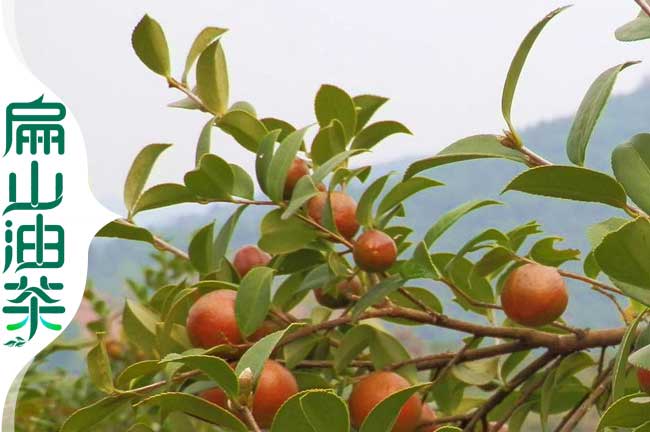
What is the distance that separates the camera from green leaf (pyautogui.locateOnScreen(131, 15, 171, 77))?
96cm

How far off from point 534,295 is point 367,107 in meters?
0.26

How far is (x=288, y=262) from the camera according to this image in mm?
952

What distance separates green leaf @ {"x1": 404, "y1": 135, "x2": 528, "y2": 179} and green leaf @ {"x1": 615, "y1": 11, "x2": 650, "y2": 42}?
0.11m

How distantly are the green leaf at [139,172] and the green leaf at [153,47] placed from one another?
0.22 feet

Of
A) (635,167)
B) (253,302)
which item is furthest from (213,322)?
(635,167)

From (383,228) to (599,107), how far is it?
29cm

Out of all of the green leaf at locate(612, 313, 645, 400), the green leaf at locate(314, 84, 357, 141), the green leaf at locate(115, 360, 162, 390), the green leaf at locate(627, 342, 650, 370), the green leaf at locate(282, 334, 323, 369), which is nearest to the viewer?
the green leaf at locate(627, 342, 650, 370)

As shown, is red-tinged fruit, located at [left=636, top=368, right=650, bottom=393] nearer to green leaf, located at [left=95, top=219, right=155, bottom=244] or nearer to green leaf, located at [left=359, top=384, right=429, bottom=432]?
green leaf, located at [left=359, top=384, right=429, bottom=432]

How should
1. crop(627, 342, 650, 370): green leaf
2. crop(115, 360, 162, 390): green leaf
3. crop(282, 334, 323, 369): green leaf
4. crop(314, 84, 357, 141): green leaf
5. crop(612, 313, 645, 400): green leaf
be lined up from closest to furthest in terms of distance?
crop(627, 342, 650, 370): green leaf, crop(612, 313, 645, 400): green leaf, crop(115, 360, 162, 390): green leaf, crop(282, 334, 323, 369): green leaf, crop(314, 84, 357, 141): green leaf

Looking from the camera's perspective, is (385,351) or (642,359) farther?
(385,351)

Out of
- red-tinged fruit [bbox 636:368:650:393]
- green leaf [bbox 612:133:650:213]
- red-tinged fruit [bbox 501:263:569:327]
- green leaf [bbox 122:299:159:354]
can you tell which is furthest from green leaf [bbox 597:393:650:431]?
green leaf [bbox 122:299:159:354]

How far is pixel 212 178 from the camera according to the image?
0.91m

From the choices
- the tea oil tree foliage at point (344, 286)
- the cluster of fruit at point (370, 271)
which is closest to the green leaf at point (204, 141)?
the tea oil tree foliage at point (344, 286)

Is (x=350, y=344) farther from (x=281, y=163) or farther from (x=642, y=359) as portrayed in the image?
(x=642, y=359)
